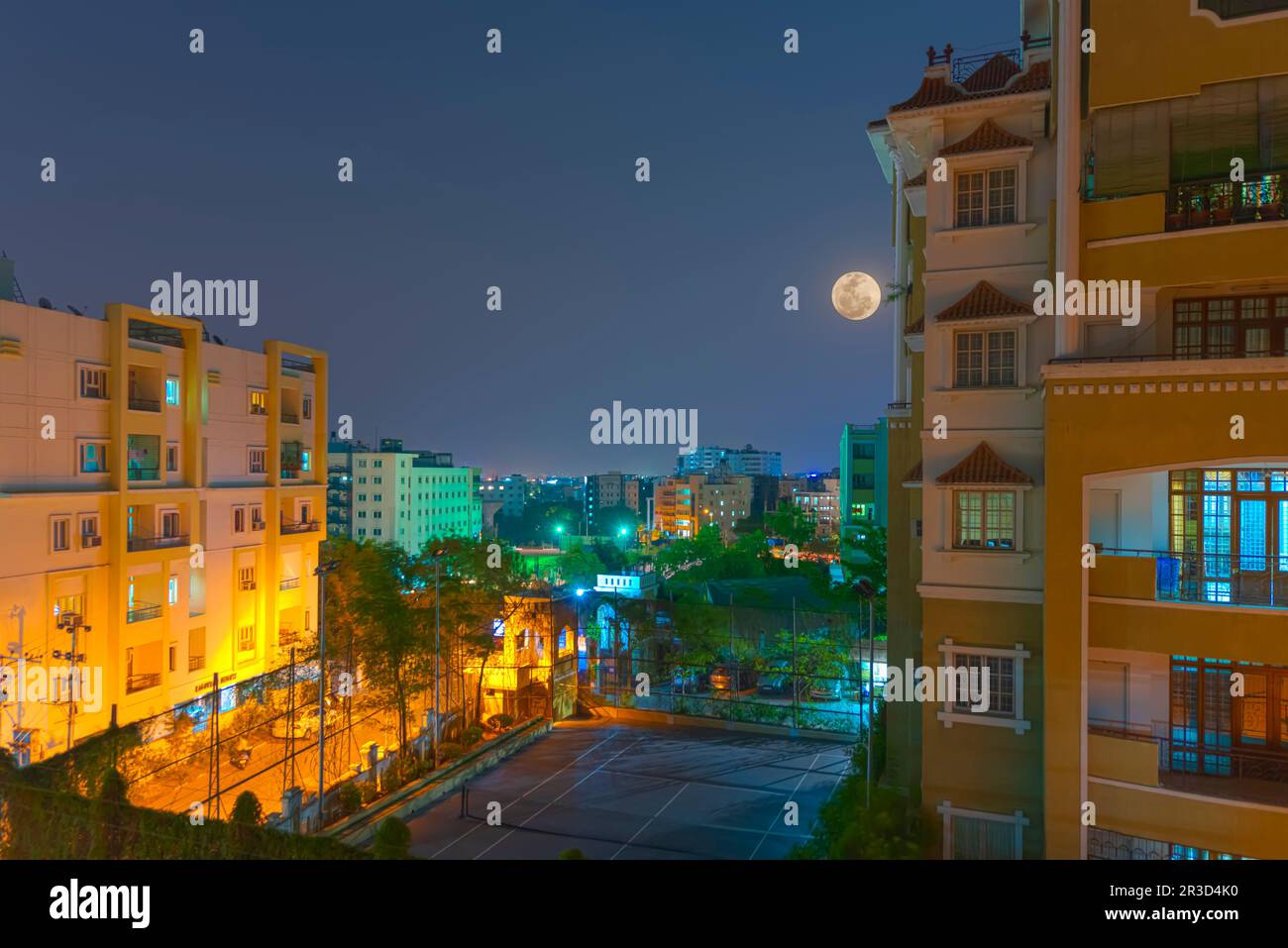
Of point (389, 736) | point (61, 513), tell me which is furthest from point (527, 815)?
point (61, 513)

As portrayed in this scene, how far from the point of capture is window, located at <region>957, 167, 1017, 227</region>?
11219 millimetres

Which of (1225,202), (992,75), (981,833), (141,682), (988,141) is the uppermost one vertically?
(992,75)

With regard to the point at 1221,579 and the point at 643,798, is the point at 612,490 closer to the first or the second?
the point at 643,798

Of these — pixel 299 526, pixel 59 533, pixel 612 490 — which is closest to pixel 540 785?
pixel 59 533

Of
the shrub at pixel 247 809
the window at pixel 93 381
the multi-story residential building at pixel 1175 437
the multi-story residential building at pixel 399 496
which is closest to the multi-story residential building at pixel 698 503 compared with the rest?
the multi-story residential building at pixel 399 496

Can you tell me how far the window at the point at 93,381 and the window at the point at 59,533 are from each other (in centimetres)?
355

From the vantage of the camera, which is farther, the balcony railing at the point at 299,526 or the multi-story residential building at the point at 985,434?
the balcony railing at the point at 299,526

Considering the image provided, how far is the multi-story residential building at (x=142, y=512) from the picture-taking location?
20391 millimetres

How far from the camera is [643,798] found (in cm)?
1628

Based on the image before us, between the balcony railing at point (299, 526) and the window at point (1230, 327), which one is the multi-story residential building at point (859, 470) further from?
the window at point (1230, 327)

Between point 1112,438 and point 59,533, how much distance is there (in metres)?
24.4

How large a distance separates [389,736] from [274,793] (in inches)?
117
